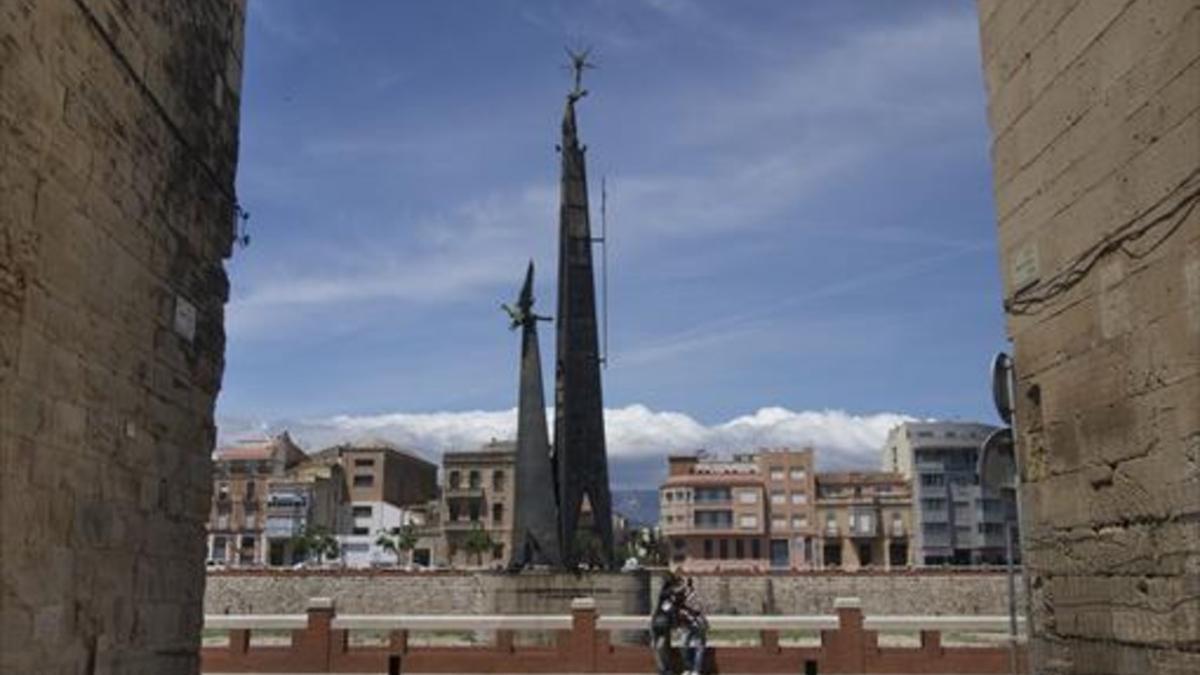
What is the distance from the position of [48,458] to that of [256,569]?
4385 cm

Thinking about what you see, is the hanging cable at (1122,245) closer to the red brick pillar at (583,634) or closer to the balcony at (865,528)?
the red brick pillar at (583,634)

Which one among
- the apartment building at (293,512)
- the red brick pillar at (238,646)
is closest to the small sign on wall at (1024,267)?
the red brick pillar at (238,646)

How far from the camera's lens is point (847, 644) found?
54.3ft

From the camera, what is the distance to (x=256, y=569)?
47.2m

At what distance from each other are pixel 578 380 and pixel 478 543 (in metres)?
46.3

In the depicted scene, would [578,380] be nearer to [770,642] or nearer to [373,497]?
[770,642]

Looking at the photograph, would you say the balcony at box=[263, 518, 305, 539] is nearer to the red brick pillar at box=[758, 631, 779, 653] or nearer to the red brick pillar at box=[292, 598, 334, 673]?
the red brick pillar at box=[292, 598, 334, 673]

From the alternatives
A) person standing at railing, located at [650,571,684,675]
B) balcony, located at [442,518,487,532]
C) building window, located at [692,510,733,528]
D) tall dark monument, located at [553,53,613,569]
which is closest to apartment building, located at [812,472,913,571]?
building window, located at [692,510,733,528]

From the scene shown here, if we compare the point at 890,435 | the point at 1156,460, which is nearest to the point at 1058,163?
the point at 1156,460

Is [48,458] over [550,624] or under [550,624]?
over

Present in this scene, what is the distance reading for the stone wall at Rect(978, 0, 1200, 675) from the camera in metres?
5.02

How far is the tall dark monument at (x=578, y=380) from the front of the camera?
2170 centimetres

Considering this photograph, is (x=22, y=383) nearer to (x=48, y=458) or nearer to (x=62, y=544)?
(x=48, y=458)

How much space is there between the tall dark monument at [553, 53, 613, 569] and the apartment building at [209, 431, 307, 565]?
173 feet
